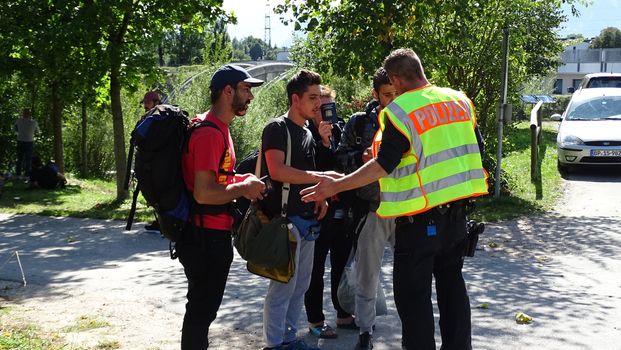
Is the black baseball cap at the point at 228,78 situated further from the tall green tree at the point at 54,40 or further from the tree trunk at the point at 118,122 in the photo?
the tree trunk at the point at 118,122

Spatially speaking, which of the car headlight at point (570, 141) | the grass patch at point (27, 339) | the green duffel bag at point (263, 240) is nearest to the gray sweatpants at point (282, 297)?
the green duffel bag at point (263, 240)

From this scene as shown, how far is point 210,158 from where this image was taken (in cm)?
437

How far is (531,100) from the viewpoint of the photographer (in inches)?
1053

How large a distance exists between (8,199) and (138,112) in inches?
369

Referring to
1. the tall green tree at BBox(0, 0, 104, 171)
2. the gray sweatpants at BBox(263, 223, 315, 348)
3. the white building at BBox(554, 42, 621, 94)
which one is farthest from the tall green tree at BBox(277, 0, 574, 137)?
the white building at BBox(554, 42, 621, 94)

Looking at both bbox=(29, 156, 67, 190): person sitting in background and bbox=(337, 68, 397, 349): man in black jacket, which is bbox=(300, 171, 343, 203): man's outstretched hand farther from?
bbox=(29, 156, 67, 190): person sitting in background

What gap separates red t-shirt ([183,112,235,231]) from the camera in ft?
14.3

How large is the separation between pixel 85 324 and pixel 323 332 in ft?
6.14

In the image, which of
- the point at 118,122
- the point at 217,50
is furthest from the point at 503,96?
the point at 217,50

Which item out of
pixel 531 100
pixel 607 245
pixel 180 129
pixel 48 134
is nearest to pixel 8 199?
pixel 48 134

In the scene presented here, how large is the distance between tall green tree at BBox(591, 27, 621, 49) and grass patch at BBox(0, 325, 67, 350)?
73.4 m

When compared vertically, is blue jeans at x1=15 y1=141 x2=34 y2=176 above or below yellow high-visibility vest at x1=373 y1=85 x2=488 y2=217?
below

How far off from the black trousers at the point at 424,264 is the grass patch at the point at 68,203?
7962mm

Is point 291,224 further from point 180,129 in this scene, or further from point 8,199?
point 8,199
